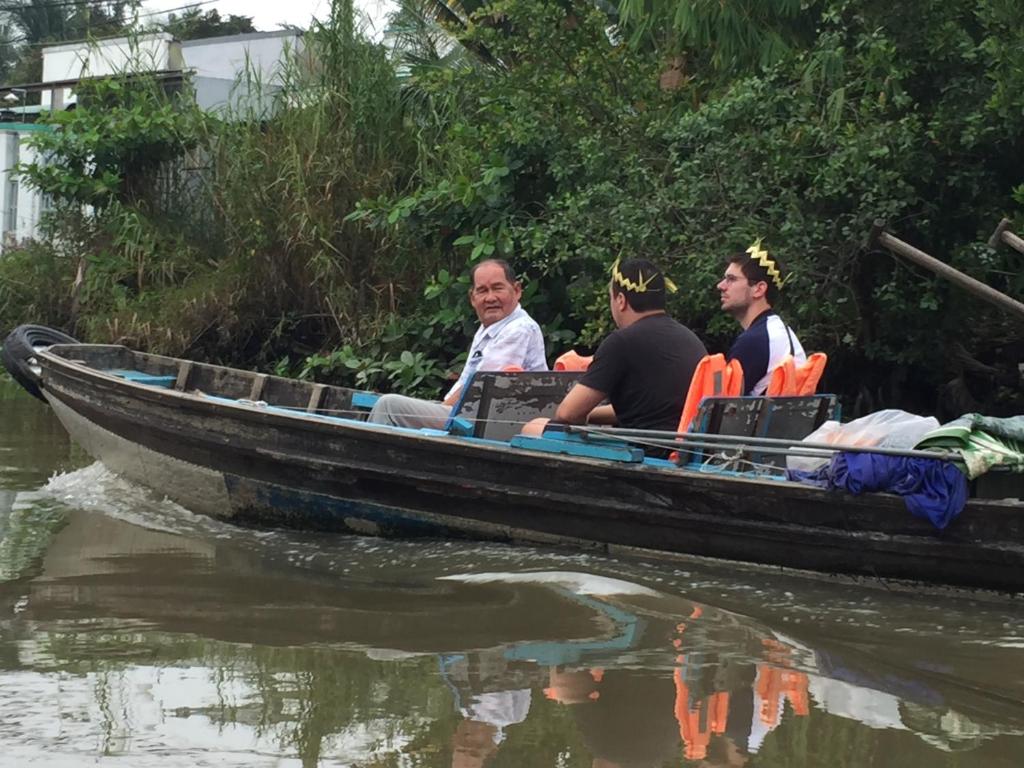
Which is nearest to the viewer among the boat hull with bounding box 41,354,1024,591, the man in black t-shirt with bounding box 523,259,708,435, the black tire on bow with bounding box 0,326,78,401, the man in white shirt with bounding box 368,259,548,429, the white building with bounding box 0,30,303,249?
the boat hull with bounding box 41,354,1024,591

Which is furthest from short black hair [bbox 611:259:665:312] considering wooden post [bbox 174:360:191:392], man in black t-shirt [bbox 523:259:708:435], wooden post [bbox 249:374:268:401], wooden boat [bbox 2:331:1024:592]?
wooden post [bbox 174:360:191:392]

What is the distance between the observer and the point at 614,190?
396 inches

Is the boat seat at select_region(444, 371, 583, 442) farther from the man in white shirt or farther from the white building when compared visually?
the white building

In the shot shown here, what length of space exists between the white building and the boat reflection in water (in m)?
9.80

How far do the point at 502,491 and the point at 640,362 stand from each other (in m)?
1.01

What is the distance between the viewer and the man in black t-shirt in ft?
20.8

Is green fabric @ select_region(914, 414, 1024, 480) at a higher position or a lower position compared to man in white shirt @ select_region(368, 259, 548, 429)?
lower

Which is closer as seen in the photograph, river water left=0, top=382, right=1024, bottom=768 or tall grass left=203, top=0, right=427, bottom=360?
river water left=0, top=382, right=1024, bottom=768

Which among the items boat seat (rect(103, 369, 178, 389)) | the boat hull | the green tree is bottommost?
the boat hull

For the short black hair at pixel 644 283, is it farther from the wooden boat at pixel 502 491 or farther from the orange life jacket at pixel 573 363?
the orange life jacket at pixel 573 363

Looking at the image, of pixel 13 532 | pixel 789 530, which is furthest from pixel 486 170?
pixel 789 530

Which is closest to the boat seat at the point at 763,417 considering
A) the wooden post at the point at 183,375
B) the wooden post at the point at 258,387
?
the wooden post at the point at 258,387

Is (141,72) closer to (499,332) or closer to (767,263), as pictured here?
(499,332)

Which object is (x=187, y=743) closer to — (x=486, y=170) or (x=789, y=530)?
(x=789, y=530)
